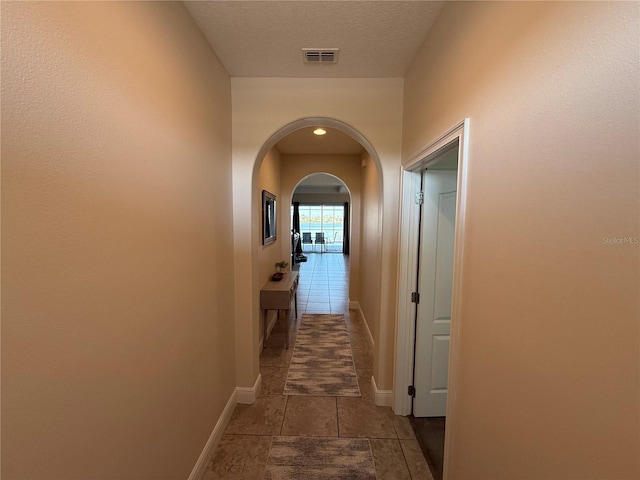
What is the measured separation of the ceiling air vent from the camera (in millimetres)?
1864

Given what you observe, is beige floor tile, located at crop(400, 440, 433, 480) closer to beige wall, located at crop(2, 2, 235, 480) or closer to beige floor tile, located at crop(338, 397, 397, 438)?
beige floor tile, located at crop(338, 397, 397, 438)

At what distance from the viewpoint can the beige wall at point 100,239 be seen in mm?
695

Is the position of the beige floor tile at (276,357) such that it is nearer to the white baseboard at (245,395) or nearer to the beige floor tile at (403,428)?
the white baseboard at (245,395)

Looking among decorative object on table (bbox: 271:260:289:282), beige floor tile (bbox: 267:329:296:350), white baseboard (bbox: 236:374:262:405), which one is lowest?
Result: beige floor tile (bbox: 267:329:296:350)

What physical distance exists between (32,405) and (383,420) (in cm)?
226

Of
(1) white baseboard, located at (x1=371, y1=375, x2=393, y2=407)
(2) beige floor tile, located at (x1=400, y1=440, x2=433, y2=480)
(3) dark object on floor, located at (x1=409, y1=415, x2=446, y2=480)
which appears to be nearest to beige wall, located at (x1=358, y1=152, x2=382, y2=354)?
(1) white baseboard, located at (x1=371, y1=375, x2=393, y2=407)

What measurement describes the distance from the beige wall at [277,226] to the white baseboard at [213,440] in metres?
1.22

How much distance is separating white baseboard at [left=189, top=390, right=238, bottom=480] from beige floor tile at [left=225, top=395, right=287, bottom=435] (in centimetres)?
7

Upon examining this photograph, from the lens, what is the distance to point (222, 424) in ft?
6.91

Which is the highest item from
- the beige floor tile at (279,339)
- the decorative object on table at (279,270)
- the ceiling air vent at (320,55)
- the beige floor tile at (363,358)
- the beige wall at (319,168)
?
the ceiling air vent at (320,55)

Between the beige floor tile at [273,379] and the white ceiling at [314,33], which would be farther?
the beige floor tile at [273,379]

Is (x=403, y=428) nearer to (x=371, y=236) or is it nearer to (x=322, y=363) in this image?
(x=322, y=363)

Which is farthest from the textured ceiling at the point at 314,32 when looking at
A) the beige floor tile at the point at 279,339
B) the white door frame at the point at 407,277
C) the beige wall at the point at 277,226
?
the beige floor tile at the point at 279,339

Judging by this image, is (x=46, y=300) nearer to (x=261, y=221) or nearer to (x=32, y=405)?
(x=32, y=405)
